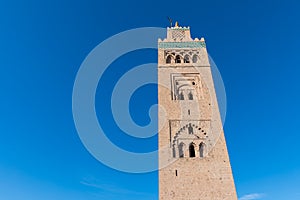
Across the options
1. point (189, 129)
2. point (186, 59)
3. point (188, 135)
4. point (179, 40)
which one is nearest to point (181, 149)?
point (188, 135)

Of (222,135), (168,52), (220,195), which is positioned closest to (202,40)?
(168,52)

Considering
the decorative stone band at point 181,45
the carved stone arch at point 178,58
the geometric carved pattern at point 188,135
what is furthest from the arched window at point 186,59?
the geometric carved pattern at point 188,135

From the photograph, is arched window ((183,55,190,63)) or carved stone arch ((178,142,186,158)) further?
arched window ((183,55,190,63))

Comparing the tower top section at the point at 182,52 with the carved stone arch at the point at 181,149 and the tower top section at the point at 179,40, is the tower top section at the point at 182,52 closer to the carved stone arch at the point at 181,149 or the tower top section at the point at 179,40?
the tower top section at the point at 179,40

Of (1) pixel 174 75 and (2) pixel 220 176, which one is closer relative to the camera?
(2) pixel 220 176

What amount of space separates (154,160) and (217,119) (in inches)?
163

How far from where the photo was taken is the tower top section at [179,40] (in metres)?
17.5

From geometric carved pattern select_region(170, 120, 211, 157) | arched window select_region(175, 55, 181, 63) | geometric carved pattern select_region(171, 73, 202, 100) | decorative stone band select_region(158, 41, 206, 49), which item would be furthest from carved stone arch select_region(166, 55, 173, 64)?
geometric carved pattern select_region(170, 120, 211, 157)

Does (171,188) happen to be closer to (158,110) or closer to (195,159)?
(195,159)

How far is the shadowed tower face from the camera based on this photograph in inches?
451

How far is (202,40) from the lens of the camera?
1766 cm

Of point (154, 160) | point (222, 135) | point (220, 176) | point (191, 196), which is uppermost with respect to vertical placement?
point (222, 135)

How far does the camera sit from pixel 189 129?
13.5 meters

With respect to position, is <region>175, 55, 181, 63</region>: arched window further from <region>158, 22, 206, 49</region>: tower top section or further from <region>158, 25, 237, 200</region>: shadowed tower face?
<region>158, 22, 206, 49</region>: tower top section
